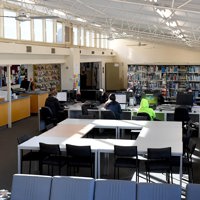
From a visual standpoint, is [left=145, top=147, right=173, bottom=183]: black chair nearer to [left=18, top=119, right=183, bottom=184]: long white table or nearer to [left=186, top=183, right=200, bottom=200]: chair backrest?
[left=18, top=119, right=183, bottom=184]: long white table

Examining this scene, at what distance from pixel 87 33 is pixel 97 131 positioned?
410 inches

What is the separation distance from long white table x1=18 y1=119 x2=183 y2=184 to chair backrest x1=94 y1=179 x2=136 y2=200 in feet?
5.62

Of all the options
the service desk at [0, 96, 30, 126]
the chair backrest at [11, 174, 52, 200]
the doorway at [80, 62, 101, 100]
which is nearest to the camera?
the chair backrest at [11, 174, 52, 200]

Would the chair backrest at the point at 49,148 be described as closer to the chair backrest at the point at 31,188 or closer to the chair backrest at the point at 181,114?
the chair backrest at the point at 31,188

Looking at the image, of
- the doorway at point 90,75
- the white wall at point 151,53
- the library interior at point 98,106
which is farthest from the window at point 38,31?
the white wall at point 151,53

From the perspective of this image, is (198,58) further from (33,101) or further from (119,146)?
(119,146)

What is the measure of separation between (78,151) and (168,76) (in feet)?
42.0

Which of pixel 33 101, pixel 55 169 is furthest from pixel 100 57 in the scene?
pixel 55 169

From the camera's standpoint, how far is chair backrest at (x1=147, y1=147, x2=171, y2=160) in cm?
655

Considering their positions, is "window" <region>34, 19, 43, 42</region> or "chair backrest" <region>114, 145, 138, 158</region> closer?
"chair backrest" <region>114, 145, 138, 158</region>

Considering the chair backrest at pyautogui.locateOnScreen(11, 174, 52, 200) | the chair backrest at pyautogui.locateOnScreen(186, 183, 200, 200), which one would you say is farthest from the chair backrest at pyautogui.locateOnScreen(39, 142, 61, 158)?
the chair backrest at pyautogui.locateOnScreen(186, 183, 200, 200)

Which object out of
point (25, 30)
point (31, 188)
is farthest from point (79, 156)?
point (25, 30)

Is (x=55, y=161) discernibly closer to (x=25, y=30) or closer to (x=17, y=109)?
(x=17, y=109)

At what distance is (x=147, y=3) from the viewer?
6090 mm
